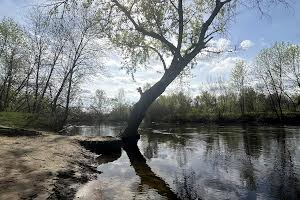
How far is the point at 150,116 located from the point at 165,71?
239ft

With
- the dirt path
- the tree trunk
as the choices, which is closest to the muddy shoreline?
the dirt path

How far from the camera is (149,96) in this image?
23797 millimetres

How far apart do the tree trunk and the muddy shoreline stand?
10.4 metres

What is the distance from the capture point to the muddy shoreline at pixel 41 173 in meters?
7.48

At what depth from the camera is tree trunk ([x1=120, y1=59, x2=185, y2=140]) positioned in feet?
75.8

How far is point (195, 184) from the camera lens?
10438mm

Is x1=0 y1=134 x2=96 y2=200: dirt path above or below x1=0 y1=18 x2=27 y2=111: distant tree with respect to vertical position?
below

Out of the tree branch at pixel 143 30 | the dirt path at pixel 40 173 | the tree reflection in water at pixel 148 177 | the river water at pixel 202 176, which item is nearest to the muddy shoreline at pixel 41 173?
the dirt path at pixel 40 173

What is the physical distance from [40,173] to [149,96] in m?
15.1

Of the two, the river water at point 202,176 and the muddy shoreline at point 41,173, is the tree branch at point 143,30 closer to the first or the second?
the river water at point 202,176

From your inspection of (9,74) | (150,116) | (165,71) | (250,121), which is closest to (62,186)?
(165,71)

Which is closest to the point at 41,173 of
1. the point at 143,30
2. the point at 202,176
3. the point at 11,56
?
the point at 202,176

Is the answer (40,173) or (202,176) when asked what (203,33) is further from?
(40,173)

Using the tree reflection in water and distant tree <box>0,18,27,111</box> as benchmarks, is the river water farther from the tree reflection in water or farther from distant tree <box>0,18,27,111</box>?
distant tree <box>0,18,27,111</box>
